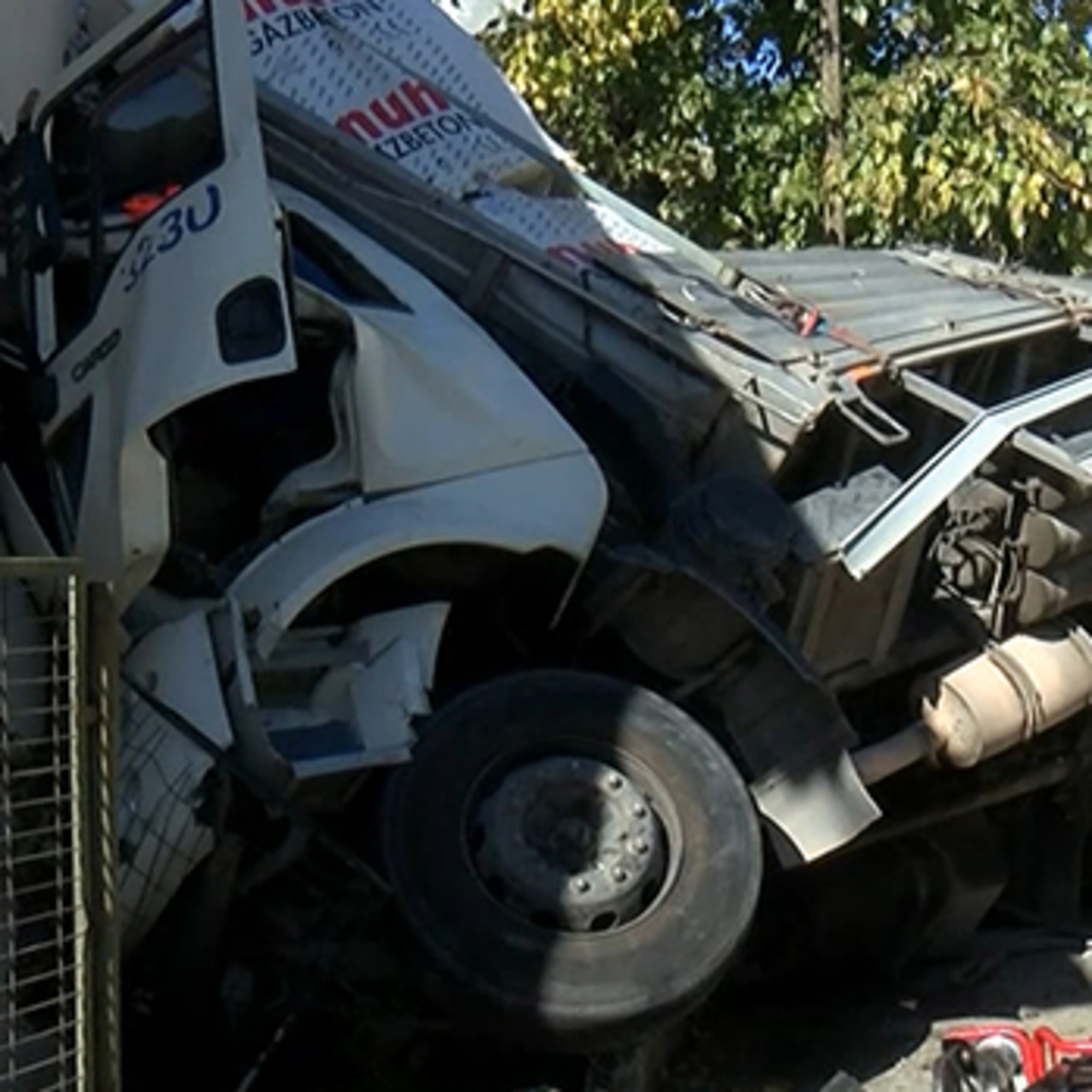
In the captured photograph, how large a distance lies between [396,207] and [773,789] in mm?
2067

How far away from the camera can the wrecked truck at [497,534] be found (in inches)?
216

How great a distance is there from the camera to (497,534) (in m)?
5.98

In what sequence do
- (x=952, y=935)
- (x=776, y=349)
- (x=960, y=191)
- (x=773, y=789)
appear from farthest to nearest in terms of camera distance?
1. (x=960, y=191)
2. (x=952, y=935)
3. (x=776, y=349)
4. (x=773, y=789)

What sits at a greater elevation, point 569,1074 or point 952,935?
point 569,1074

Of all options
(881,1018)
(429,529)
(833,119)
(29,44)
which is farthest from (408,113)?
(833,119)

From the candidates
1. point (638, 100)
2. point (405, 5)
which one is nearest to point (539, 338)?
point (405, 5)

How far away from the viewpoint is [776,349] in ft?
22.4

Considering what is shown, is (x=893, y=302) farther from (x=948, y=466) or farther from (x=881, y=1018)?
(x=881, y=1018)

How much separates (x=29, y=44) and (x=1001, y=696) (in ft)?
11.2

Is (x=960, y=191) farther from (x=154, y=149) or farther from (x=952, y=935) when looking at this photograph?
(x=154, y=149)

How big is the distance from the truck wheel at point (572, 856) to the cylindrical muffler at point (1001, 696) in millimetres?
1174

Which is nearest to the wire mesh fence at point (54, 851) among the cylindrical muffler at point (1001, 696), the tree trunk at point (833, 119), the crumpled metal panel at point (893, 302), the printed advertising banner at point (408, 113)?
the crumpled metal panel at point (893, 302)

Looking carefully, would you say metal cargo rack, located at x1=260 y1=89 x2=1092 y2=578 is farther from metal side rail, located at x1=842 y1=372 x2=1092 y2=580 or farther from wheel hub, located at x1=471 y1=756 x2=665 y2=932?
wheel hub, located at x1=471 y1=756 x2=665 y2=932

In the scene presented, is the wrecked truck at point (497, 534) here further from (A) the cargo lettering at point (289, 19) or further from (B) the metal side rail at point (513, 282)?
(A) the cargo lettering at point (289, 19)
